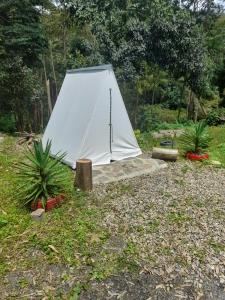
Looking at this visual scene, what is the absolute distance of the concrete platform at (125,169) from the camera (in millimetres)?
5195

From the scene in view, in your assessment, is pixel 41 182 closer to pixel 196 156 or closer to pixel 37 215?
pixel 37 215

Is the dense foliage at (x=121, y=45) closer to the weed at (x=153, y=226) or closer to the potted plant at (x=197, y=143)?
the potted plant at (x=197, y=143)

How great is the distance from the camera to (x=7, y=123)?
1144cm

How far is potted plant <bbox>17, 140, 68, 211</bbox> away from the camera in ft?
12.8

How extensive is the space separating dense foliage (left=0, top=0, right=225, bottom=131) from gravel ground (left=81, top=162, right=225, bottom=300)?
17.0 feet

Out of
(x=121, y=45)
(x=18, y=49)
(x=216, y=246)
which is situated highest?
(x=18, y=49)

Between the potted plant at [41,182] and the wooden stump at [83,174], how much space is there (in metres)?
0.38

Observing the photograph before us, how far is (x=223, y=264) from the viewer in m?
2.92

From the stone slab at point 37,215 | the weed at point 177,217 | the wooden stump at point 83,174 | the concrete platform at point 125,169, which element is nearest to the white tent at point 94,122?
the concrete platform at point 125,169

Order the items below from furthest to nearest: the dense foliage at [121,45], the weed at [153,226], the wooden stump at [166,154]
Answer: the dense foliage at [121,45]
the wooden stump at [166,154]
the weed at [153,226]

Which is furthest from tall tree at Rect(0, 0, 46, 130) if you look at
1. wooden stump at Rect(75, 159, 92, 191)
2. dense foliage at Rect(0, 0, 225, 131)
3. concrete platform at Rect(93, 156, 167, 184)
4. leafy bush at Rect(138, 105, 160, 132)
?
wooden stump at Rect(75, 159, 92, 191)

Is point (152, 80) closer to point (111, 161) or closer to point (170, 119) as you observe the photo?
point (170, 119)

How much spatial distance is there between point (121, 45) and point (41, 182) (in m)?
6.33

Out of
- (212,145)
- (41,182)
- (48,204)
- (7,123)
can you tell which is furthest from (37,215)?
(7,123)
